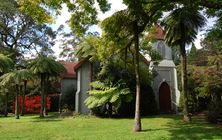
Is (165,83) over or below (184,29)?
below

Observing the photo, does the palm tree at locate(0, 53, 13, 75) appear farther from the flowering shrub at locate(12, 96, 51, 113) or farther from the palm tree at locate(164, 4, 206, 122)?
the palm tree at locate(164, 4, 206, 122)

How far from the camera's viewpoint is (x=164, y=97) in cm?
3103

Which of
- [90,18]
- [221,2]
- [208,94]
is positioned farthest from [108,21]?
[208,94]

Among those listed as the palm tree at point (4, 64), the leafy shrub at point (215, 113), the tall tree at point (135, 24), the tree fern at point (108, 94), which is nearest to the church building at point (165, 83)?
the tree fern at point (108, 94)

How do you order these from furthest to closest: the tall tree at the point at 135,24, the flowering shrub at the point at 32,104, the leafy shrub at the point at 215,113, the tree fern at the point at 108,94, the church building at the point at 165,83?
the flowering shrub at the point at 32,104 → the church building at the point at 165,83 → the tree fern at the point at 108,94 → the leafy shrub at the point at 215,113 → the tall tree at the point at 135,24

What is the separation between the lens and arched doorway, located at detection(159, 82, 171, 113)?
3088cm

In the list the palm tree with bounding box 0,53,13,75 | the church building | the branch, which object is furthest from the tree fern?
the branch

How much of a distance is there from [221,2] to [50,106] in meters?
26.8

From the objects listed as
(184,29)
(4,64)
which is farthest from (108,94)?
(4,64)

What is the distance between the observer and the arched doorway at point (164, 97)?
101 feet

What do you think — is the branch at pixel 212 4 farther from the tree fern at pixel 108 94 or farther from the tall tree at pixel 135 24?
the tree fern at pixel 108 94

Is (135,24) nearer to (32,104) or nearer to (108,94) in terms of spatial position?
(108,94)

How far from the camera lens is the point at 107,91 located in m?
24.8

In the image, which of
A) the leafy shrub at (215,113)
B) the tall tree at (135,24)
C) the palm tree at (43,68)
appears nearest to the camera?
the tall tree at (135,24)
